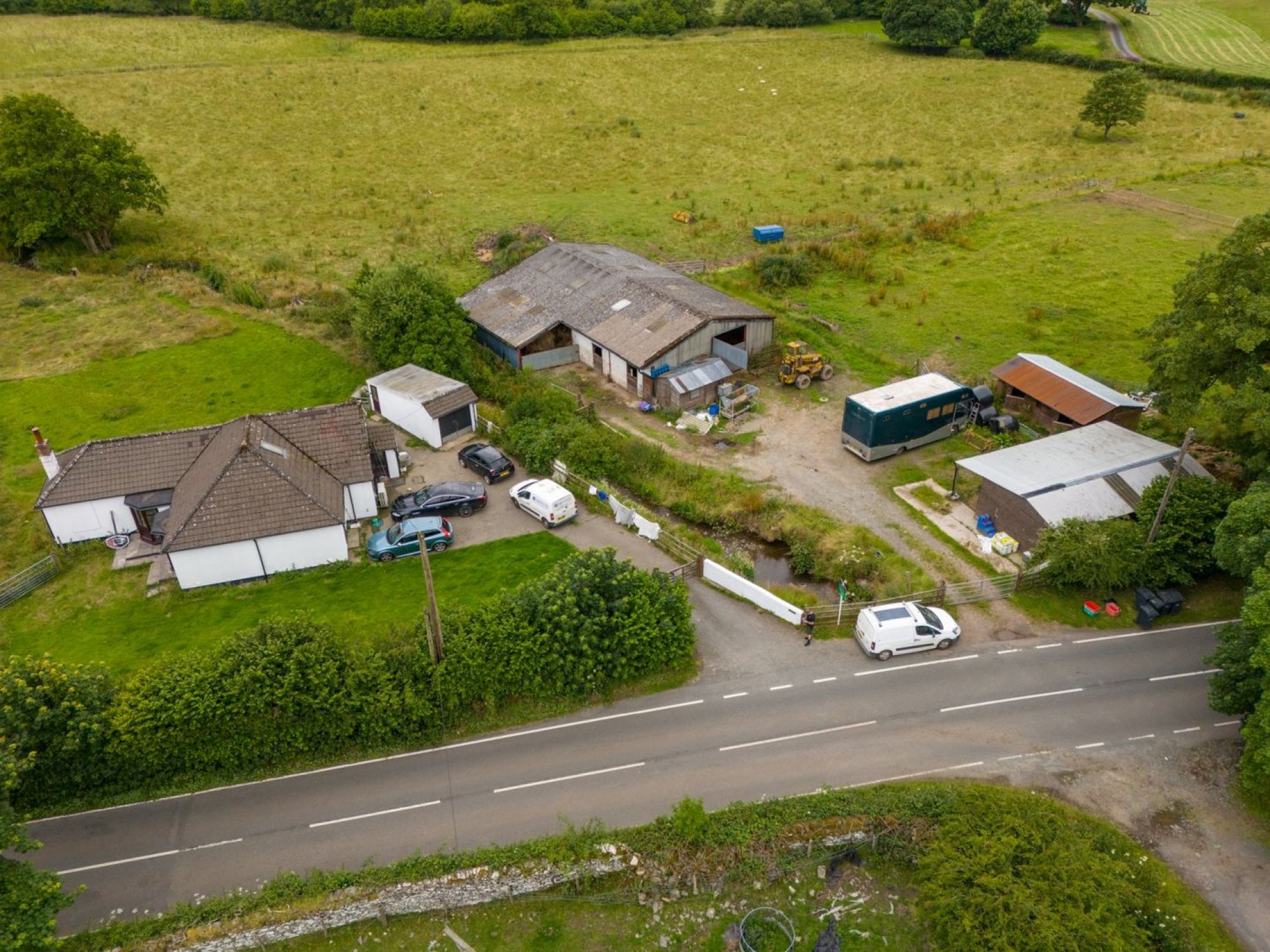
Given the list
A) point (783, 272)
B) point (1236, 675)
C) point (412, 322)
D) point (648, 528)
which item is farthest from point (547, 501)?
point (783, 272)

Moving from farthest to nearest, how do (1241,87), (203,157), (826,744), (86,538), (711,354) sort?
(1241,87)
(203,157)
(711,354)
(86,538)
(826,744)

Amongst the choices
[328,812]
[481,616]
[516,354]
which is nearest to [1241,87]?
[516,354]

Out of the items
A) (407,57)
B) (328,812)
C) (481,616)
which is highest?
(407,57)

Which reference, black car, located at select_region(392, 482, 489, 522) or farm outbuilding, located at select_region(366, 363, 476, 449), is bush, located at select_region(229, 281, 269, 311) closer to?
farm outbuilding, located at select_region(366, 363, 476, 449)

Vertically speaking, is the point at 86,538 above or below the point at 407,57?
below

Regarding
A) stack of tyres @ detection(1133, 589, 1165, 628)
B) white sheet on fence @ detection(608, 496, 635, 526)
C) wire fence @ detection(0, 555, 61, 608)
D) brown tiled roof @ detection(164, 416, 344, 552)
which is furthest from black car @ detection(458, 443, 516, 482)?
stack of tyres @ detection(1133, 589, 1165, 628)

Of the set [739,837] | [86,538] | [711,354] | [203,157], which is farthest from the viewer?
[203,157]

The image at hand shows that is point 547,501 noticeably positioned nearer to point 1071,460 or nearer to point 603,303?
point 603,303

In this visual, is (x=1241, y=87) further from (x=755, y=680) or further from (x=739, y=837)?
(x=739, y=837)
